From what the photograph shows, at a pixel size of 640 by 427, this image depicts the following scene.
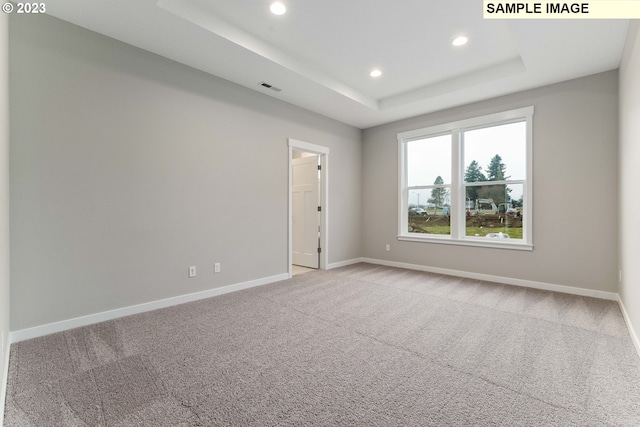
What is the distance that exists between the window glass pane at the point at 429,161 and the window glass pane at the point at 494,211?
0.53m

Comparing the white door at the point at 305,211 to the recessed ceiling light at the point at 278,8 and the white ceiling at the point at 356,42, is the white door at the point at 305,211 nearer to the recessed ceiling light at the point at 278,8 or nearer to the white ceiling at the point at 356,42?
the white ceiling at the point at 356,42

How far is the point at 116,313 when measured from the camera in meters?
2.80

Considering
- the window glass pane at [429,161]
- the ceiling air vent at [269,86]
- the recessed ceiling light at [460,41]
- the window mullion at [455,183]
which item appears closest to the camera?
the recessed ceiling light at [460,41]

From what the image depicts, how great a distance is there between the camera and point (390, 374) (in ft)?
6.21

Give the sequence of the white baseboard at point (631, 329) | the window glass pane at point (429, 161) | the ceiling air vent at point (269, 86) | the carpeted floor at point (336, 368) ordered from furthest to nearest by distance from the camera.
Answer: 1. the window glass pane at point (429, 161)
2. the ceiling air vent at point (269, 86)
3. the white baseboard at point (631, 329)
4. the carpeted floor at point (336, 368)

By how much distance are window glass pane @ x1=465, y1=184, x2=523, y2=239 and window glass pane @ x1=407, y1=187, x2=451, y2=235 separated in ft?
1.13

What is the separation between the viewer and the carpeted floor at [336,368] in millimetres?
1525

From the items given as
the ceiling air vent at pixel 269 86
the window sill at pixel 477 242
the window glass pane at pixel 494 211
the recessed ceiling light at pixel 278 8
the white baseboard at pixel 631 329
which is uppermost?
the recessed ceiling light at pixel 278 8

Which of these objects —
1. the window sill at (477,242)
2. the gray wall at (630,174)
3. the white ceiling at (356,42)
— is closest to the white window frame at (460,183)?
the window sill at (477,242)

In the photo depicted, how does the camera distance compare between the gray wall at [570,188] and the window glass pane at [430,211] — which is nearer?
the gray wall at [570,188]

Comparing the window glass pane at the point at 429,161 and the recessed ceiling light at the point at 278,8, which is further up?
the recessed ceiling light at the point at 278,8

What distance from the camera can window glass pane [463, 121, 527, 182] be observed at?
4086mm

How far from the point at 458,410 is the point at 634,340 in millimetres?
1919

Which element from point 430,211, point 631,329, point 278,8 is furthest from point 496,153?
point 278,8
